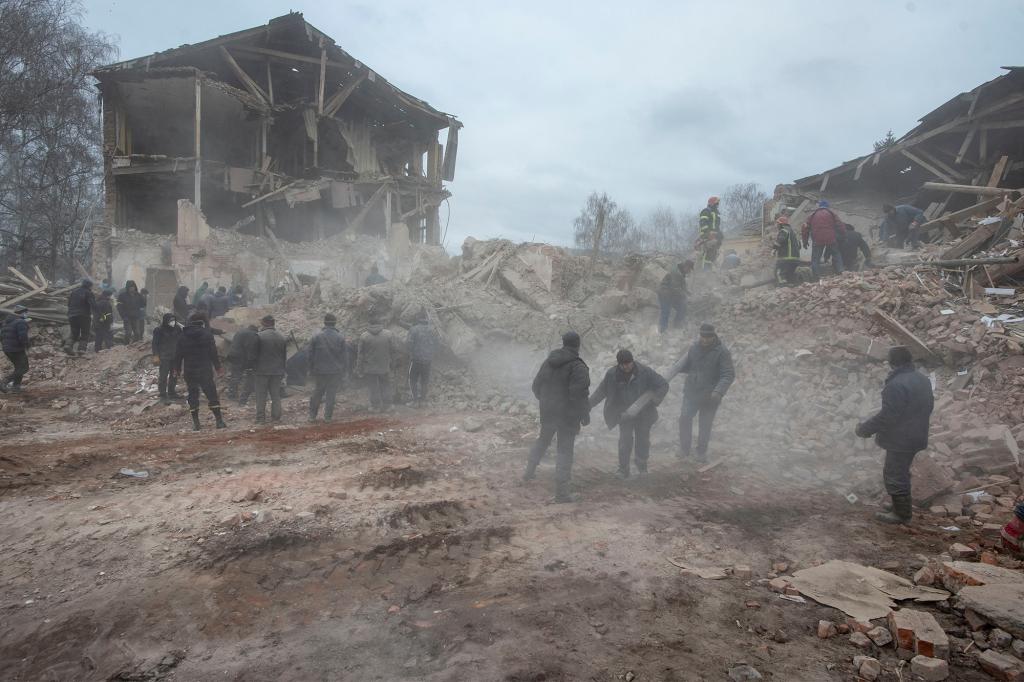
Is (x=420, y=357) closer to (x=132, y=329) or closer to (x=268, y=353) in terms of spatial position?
(x=268, y=353)

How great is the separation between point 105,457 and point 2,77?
19.3m

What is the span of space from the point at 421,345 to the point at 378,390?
1.11 meters

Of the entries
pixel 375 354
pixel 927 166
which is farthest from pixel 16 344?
pixel 927 166

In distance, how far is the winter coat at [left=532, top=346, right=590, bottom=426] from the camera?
19.6 feet

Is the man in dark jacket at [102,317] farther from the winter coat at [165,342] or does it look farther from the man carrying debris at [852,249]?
the man carrying debris at [852,249]

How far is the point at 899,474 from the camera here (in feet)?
17.3

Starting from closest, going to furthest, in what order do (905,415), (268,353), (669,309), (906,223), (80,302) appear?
(905,415), (268,353), (669,309), (80,302), (906,223)

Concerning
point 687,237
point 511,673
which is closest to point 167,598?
point 511,673

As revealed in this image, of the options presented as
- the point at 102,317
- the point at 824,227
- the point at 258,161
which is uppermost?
the point at 258,161

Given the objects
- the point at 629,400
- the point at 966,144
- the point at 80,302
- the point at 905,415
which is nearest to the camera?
the point at 905,415

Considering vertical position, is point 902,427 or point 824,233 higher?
point 824,233

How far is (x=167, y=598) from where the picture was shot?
3713 mm

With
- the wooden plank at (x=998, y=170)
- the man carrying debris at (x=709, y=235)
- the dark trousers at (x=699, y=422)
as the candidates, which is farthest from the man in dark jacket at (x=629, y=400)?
the wooden plank at (x=998, y=170)

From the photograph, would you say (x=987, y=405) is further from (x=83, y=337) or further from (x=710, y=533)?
(x=83, y=337)
